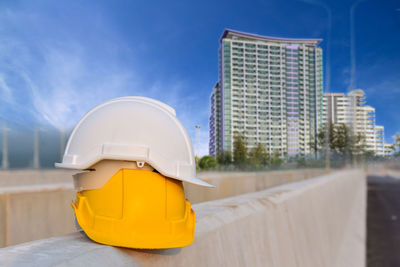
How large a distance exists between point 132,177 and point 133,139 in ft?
0.53

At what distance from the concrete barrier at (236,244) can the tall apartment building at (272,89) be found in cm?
5330

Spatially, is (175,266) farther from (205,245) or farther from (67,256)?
(67,256)

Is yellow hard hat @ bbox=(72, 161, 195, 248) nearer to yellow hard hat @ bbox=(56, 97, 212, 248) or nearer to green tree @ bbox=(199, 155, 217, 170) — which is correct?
yellow hard hat @ bbox=(56, 97, 212, 248)

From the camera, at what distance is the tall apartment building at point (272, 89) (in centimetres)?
5872

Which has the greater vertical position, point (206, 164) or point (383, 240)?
point (206, 164)

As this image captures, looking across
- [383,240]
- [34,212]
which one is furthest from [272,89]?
[34,212]

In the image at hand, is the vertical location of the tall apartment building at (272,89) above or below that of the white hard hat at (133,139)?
above

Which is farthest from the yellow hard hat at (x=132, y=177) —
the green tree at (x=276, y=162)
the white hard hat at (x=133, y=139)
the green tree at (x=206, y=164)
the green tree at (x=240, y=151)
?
the green tree at (x=240, y=151)

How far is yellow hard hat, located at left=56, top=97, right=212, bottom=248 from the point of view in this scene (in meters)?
1.33

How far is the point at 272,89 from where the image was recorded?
189 feet

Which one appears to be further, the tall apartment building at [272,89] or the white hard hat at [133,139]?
the tall apartment building at [272,89]

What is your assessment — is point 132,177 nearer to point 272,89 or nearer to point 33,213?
point 33,213

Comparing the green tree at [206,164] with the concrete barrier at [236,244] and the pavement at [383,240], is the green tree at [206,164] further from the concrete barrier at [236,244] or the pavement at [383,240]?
the pavement at [383,240]

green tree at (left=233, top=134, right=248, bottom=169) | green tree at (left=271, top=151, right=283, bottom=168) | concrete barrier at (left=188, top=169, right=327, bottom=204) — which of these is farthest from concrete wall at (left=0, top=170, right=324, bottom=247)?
green tree at (left=233, top=134, right=248, bottom=169)
